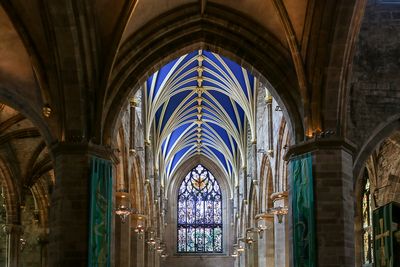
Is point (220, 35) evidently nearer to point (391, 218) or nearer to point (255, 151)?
point (391, 218)

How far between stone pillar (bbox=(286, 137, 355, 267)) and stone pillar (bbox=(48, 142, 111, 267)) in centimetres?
621

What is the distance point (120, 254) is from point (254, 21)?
1110cm

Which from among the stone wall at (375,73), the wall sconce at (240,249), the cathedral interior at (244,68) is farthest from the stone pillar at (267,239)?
the wall sconce at (240,249)

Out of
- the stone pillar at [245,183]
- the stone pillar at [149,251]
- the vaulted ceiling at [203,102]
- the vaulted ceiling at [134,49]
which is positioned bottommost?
the stone pillar at [149,251]

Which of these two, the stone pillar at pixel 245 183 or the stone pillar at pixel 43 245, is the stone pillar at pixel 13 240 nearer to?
the stone pillar at pixel 43 245

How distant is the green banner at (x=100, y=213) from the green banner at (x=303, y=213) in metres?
5.34

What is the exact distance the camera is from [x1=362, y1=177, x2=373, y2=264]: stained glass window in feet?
99.7

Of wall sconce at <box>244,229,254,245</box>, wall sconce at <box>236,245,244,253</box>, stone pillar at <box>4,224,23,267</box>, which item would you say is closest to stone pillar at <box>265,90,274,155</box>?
wall sconce at <box>244,229,254,245</box>

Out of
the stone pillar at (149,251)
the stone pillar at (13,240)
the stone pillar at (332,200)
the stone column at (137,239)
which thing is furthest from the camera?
the stone pillar at (149,251)

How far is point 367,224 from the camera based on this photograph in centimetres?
3091

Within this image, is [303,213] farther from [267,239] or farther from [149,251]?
[149,251]

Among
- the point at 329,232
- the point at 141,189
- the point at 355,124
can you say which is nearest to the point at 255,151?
the point at 141,189

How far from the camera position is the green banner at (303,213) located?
19.1m

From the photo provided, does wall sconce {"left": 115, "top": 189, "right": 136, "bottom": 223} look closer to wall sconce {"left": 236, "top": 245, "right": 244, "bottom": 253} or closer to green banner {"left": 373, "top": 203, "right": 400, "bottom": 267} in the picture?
green banner {"left": 373, "top": 203, "right": 400, "bottom": 267}
